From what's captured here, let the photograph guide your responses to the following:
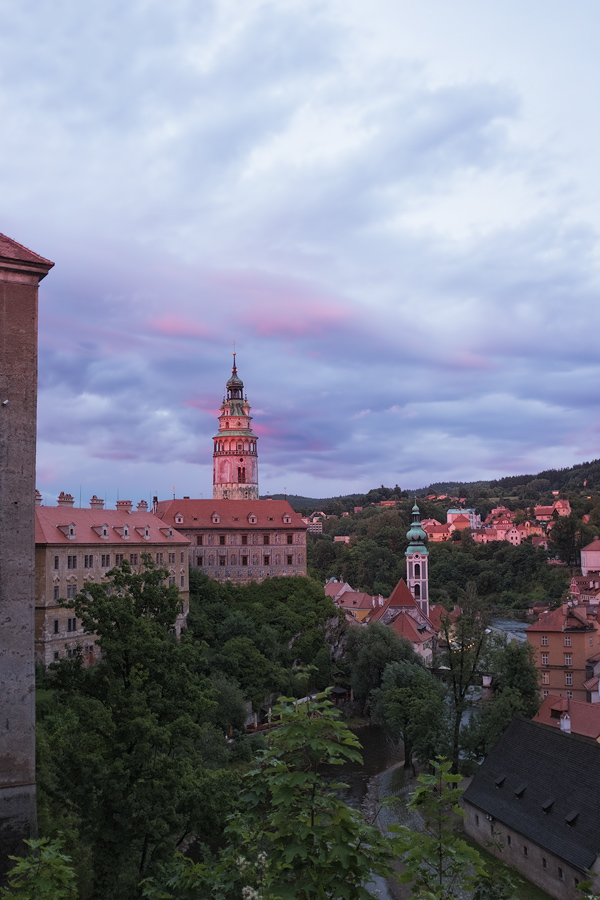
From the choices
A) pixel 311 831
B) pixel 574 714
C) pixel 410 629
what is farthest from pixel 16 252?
pixel 410 629

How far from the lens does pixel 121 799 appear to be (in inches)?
674

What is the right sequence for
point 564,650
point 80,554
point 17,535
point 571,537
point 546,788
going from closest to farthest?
point 17,535 < point 546,788 < point 80,554 < point 564,650 < point 571,537

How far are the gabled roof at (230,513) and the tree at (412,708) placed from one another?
23.8 m

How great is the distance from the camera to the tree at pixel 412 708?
127 ft

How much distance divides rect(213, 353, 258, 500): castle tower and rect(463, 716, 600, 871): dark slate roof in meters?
65.2

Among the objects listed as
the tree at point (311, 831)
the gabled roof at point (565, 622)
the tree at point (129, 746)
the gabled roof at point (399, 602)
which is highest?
the tree at point (311, 831)

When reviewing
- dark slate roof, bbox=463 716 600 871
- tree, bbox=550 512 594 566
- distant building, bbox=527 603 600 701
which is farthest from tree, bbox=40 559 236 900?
tree, bbox=550 512 594 566

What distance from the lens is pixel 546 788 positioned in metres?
28.8

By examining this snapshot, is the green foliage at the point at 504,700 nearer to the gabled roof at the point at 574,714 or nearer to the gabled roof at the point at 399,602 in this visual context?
the gabled roof at the point at 574,714

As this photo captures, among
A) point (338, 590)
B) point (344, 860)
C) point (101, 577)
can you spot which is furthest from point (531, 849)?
point (338, 590)

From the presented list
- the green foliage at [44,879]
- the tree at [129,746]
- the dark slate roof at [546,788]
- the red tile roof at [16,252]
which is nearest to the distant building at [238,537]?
the dark slate roof at [546,788]

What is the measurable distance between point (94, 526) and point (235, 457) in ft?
167

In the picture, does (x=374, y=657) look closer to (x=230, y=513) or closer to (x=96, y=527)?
(x=230, y=513)

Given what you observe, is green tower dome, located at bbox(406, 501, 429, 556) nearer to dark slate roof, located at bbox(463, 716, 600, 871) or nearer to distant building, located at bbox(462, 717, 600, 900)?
dark slate roof, located at bbox(463, 716, 600, 871)
